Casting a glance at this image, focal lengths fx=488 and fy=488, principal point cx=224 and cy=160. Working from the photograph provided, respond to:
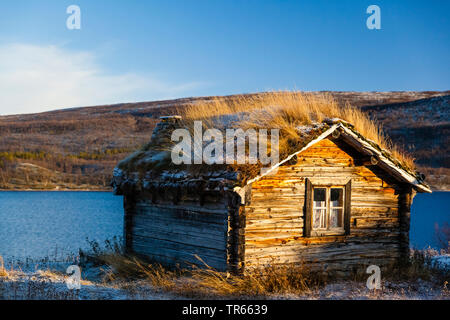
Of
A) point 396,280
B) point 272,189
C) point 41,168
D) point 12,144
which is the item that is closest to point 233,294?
point 272,189

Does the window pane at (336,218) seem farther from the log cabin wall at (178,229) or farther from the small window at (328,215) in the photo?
the log cabin wall at (178,229)

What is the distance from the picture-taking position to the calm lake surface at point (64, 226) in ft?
78.6

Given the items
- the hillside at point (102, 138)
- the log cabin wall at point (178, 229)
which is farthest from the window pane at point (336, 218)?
the hillside at point (102, 138)

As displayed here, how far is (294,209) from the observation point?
1099 cm

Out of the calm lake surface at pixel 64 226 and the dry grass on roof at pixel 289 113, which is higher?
the dry grass on roof at pixel 289 113

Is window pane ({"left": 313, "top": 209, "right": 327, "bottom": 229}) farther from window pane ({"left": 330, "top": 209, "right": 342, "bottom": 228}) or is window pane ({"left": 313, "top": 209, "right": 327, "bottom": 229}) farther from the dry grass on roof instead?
the dry grass on roof

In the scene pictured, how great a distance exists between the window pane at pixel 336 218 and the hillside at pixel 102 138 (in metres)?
54.1

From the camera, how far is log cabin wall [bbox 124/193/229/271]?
35.3 feet

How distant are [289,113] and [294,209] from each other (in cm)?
234

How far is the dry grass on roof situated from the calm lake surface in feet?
36.0

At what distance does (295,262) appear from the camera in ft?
36.1

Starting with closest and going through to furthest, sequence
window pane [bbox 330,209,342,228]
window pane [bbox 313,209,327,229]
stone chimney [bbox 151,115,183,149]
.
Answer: window pane [bbox 313,209,327,229], window pane [bbox 330,209,342,228], stone chimney [bbox 151,115,183,149]

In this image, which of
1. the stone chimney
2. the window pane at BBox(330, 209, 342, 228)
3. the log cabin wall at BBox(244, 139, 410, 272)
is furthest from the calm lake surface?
the window pane at BBox(330, 209, 342, 228)
